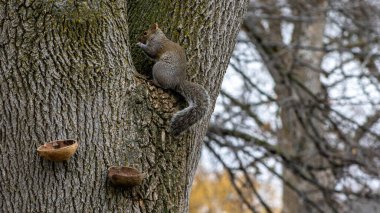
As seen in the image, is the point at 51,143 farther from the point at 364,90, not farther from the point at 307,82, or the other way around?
the point at 307,82

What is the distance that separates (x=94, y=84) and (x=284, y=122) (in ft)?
22.2

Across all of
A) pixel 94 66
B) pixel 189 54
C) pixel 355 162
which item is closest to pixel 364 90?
pixel 355 162

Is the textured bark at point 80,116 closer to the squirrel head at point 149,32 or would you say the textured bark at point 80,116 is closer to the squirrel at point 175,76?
the squirrel at point 175,76

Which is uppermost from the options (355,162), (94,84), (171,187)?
(94,84)

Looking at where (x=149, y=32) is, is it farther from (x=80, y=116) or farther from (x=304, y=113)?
(x=304, y=113)

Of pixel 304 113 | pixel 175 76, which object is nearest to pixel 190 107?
pixel 175 76

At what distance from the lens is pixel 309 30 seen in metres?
9.66

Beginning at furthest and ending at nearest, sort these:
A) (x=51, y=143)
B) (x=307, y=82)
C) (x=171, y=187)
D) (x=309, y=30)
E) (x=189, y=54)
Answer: (x=309, y=30), (x=307, y=82), (x=189, y=54), (x=171, y=187), (x=51, y=143)

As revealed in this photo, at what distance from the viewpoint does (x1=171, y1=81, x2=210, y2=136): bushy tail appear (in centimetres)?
273

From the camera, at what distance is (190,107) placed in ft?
9.33

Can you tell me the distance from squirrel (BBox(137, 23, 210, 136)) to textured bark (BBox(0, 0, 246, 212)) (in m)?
0.07

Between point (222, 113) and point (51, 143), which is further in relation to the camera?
point (222, 113)

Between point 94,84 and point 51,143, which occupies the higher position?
point 94,84

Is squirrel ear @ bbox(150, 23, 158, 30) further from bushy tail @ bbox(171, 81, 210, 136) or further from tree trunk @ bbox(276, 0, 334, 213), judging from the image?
tree trunk @ bbox(276, 0, 334, 213)
